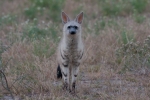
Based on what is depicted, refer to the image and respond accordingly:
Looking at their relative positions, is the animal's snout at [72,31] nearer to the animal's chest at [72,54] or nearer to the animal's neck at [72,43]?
the animal's neck at [72,43]

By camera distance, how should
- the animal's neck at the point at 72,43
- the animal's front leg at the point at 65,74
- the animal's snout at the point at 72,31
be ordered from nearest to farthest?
the animal's snout at the point at 72,31
the animal's neck at the point at 72,43
the animal's front leg at the point at 65,74

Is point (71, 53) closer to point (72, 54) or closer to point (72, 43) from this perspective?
point (72, 54)

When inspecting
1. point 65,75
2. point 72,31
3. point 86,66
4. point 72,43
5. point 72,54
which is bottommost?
point 65,75

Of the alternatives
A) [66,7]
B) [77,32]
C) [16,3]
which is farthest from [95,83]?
[16,3]

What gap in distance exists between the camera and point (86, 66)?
332 inches

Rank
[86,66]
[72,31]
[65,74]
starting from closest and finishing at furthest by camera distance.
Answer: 1. [72,31]
2. [65,74]
3. [86,66]

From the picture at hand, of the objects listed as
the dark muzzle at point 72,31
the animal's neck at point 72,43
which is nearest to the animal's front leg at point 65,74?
the animal's neck at point 72,43

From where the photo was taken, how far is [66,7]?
13.5m

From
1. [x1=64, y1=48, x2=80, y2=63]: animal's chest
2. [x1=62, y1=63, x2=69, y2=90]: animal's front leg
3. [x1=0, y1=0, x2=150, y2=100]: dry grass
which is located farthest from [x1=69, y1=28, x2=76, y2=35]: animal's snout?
[x1=0, y1=0, x2=150, y2=100]: dry grass

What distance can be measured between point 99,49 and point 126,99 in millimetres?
2841

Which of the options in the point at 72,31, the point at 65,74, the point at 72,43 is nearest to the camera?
the point at 72,31

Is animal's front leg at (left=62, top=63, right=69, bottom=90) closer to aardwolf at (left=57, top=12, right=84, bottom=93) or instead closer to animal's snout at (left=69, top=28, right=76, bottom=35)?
aardwolf at (left=57, top=12, right=84, bottom=93)

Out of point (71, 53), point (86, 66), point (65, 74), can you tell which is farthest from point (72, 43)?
point (86, 66)

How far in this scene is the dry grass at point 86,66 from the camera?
22.4ft
